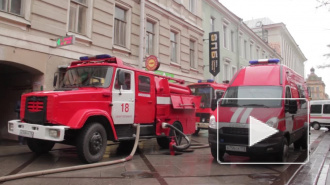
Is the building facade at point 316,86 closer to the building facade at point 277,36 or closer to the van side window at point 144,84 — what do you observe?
the building facade at point 277,36

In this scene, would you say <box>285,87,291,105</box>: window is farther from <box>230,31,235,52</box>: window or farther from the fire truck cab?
<box>230,31,235,52</box>: window

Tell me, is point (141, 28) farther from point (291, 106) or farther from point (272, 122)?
point (272, 122)

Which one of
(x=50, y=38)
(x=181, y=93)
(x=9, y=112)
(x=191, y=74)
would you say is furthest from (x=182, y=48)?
(x=9, y=112)

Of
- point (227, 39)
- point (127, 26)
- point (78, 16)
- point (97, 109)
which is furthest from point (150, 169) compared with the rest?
point (227, 39)

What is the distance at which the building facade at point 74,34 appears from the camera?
9.29 meters

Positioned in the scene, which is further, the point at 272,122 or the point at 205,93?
the point at 205,93

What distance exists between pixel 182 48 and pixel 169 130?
9.73 metres

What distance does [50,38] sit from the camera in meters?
10.2

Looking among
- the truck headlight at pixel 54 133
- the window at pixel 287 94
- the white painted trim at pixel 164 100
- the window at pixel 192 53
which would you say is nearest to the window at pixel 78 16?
the white painted trim at pixel 164 100

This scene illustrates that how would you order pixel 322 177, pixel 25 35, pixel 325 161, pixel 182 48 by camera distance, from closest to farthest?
pixel 322 177
pixel 325 161
pixel 25 35
pixel 182 48

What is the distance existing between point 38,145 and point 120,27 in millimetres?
7861

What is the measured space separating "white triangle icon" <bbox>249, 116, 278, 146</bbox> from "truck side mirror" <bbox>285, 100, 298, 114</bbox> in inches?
34.0

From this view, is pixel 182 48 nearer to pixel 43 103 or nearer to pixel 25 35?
pixel 25 35

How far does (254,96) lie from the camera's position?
7.25m
